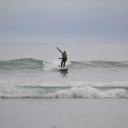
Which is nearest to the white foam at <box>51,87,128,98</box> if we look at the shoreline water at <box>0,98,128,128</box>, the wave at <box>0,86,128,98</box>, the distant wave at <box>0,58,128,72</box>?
the wave at <box>0,86,128,98</box>

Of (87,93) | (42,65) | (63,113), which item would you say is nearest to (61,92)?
(87,93)

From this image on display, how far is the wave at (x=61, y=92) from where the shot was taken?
45.4ft

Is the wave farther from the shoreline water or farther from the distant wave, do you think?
the distant wave

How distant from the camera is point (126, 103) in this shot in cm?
1241

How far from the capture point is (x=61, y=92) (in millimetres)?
14000

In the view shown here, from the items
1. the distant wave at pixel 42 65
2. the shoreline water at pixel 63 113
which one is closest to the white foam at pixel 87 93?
the shoreline water at pixel 63 113

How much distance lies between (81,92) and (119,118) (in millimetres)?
3989

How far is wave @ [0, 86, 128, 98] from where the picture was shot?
1384 centimetres

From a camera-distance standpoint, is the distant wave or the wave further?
the distant wave

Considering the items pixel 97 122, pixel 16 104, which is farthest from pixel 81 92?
pixel 97 122

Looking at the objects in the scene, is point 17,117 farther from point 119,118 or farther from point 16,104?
point 119,118

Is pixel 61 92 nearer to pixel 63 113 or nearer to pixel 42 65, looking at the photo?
pixel 63 113

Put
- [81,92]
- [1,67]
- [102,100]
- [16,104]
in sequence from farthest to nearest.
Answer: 1. [1,67]
2. [81,92]
3. [102,100]
4. [16,104]

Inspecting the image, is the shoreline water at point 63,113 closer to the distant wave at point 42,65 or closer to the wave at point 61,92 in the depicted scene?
the wave at point 61,92
